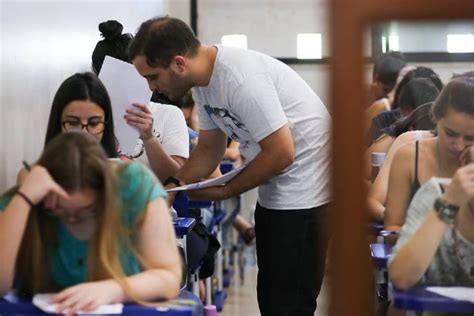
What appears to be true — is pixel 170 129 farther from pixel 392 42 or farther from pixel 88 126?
pixel 392 42

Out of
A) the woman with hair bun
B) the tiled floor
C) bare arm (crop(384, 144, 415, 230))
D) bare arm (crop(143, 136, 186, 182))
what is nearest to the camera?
bare arm (crop(384, 144, 415, 230))

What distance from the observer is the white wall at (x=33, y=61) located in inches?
92.2

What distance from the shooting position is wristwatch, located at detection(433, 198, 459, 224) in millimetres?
1457

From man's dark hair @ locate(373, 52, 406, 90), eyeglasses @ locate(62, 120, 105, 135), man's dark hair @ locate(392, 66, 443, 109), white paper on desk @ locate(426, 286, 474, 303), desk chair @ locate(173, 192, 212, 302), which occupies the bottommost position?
desk chair @ locate(173, 192, 212, 302)

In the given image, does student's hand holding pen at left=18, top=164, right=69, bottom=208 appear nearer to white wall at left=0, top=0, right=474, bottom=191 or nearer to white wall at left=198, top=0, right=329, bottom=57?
white wall at left=0, top=0, right=474, bottom=191

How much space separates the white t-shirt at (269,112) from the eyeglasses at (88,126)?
0.47 meters

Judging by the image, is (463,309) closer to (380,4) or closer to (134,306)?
(134,306)

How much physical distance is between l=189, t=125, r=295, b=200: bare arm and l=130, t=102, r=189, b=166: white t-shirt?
520 millimetres

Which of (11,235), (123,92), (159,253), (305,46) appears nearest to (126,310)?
(159,253)

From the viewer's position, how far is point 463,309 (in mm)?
1374

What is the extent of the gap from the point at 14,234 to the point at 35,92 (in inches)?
43.4

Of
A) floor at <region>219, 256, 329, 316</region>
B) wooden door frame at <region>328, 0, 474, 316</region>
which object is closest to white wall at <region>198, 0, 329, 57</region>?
floor at <region>219, 256, 329, 316</region>

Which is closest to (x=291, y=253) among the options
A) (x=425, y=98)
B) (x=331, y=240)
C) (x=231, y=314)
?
(x=425, y=98)

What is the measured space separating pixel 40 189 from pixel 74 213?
3.2 inches
